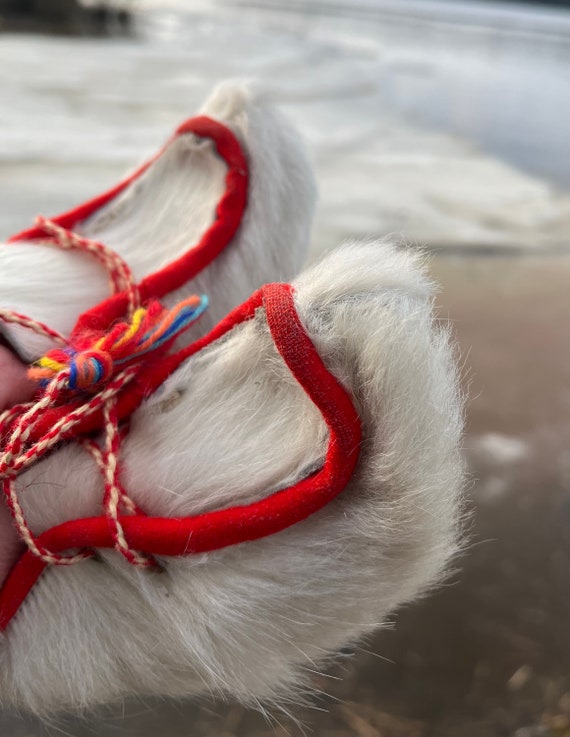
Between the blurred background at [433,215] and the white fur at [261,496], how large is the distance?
0.27ft

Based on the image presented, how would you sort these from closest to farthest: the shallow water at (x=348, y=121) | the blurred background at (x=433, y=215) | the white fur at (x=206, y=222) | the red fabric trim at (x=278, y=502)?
the red fabric trim at (x=278, y=502) < the white fur at (x=206, y=222) < the blurred background at (x=433, y=215) < the shallow water at (x=348, y=121)

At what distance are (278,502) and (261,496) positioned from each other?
15 mm

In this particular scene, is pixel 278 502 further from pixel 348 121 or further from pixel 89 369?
pixel 348 121

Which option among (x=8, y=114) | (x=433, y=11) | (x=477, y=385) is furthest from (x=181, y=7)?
(x=477, y=385)

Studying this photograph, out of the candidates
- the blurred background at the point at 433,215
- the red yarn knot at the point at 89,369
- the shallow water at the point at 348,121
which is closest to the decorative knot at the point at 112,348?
the red yarn knot at the point at 89,369

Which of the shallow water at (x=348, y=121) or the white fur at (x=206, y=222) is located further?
the shallow water at (x=348, y=121)

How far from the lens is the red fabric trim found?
293 millimetres

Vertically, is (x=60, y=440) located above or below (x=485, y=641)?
above

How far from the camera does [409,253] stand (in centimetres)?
35

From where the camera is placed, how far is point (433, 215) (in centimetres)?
155

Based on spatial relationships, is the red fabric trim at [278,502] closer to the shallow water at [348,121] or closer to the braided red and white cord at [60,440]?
the braided red and white cord at [60,440]

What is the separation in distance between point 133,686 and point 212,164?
0.40m

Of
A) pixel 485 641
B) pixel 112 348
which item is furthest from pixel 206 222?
pixel 485 641

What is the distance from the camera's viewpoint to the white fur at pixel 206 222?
49 centimetres
